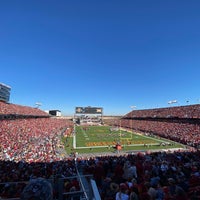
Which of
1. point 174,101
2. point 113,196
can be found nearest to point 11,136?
point 113,196

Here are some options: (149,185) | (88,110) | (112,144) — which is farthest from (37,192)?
(88,110)

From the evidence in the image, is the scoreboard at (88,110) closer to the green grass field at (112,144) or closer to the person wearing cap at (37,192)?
the green grass field at (112,144)

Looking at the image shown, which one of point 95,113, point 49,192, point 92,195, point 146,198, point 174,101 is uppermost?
point 174,101

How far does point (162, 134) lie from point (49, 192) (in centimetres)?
3976

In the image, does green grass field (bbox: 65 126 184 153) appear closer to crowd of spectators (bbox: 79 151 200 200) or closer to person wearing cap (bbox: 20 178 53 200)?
crowd of spectators (bbox: 79 151 200 200)

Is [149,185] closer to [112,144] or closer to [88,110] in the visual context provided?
[112,144]

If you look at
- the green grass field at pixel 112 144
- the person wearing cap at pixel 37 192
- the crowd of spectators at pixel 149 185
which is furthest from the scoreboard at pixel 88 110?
the person wearing cap at pixel 37 192

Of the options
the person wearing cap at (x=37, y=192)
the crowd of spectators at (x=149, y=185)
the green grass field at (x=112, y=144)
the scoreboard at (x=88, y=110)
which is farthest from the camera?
the scoreboard at (x=88, y=110)

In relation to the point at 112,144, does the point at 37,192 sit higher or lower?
higher

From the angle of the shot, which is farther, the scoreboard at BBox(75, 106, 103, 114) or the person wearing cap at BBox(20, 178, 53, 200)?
the scoreboard at BBox(75, 106, 103, 114)

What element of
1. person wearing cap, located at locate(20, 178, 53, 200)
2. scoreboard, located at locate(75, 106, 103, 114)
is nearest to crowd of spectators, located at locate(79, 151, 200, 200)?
person wearing cap, located at locate(20, 178, 53, 200)

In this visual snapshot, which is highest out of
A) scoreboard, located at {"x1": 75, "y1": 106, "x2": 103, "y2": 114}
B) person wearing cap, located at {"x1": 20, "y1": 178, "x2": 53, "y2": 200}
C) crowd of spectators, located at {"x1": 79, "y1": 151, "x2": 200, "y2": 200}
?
scoreboard, located at {"x1": 75, "y1": 106, "x2": 103, "y2": 114}

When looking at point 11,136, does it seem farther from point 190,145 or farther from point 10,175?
point 190,145

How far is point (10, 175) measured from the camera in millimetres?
8523
